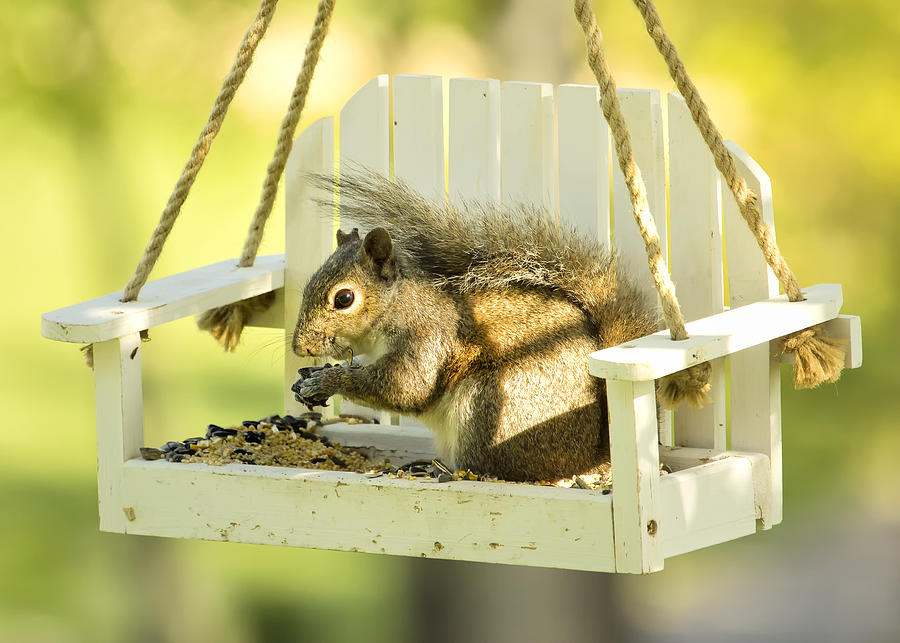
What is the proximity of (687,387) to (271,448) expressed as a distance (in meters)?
0.79

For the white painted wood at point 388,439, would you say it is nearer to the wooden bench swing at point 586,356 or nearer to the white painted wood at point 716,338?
the wooden bench swing at point 586,356

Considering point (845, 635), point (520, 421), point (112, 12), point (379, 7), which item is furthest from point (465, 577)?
point (520, 421)

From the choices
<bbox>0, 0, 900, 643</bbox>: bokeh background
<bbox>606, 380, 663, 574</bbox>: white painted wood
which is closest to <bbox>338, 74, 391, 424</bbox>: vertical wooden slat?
<bbox>606, 380, 663, 574</bbox>: white painted wood

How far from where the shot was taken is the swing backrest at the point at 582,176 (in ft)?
7.22

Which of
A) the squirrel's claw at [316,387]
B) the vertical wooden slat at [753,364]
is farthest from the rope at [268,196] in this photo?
the vertical wooden slat at [753,364]

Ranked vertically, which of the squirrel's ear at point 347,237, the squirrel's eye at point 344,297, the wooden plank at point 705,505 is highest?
the squirrel's ear at point 347,237

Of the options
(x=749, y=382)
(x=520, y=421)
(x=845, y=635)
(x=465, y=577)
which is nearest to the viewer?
(x=520, y=421)

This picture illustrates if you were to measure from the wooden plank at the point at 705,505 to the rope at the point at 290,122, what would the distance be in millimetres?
1020

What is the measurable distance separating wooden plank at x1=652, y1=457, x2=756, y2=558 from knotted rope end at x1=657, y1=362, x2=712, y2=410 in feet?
0.41

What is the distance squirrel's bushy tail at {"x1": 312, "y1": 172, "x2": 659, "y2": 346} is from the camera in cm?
203

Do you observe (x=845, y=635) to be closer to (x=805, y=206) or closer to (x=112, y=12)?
(x=805, y=206)

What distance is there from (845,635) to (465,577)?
1.84 m

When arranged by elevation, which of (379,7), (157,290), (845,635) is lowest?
(845,635)

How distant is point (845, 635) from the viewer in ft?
18.0
